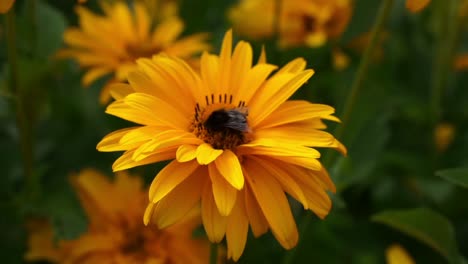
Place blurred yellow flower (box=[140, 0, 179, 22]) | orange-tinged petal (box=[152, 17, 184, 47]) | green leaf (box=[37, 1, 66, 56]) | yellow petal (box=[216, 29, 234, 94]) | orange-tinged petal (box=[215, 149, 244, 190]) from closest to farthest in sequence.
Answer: orange-tinged petal (box=[215, 149, 244, 190]), yellow petal (box=[216, 29, 234, 94]), green leaf (box=[37, 1, 66, 56]), orange-tinged petal (box=[152, 17, 184, 47]), blurred yellow flower (box=[140, 0, 179, 22])

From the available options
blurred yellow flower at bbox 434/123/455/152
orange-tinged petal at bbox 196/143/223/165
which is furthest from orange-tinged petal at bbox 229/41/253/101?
blurred yellow flower at bbox 434/123/455/152

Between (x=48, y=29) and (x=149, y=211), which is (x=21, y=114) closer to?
(x=48, y=29)

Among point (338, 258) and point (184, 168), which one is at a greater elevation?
point (184, 168)

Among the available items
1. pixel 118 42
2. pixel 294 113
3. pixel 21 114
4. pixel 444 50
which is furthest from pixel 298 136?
pixel 444 50

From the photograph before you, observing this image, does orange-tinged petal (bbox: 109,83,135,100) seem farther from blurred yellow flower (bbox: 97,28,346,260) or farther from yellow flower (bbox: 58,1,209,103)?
yellow flower (bbox: 58,1,209,103)

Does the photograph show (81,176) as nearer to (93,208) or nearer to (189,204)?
(93,208)

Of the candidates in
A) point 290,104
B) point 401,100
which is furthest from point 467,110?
point 290,104
